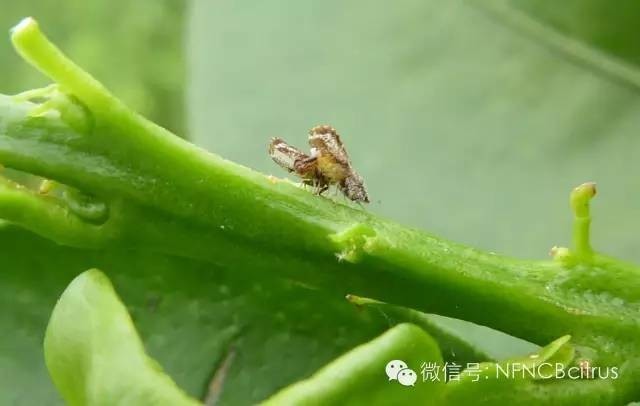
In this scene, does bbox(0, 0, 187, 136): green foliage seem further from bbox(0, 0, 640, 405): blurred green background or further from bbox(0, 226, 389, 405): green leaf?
bbox(0, 226, 389, 405): green leaf

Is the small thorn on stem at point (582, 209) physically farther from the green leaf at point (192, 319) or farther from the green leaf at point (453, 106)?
the green leaf at point (453, 106)

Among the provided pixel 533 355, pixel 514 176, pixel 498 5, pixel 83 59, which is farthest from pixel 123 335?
pixel 83 59

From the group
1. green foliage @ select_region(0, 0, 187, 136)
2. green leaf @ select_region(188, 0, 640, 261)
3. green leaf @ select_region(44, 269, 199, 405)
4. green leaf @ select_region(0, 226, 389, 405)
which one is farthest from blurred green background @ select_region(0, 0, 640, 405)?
green foliage @ select_region(0, 0, 187, 136)

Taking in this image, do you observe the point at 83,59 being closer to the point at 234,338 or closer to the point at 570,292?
the point at 234,338

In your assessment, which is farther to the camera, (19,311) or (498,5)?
(498,5)

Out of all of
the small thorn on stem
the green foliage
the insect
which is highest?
the green foliage

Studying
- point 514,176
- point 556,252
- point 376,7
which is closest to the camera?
point 556,252

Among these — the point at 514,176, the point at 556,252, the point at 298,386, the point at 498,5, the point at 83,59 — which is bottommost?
the point at 298,386
